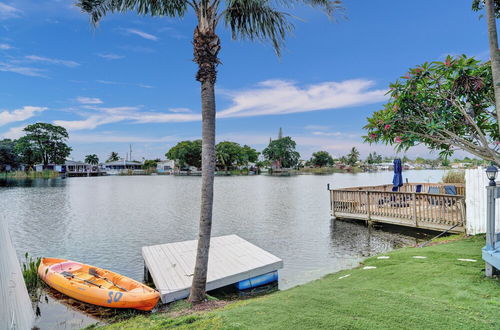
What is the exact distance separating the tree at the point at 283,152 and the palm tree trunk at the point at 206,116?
12235 cm

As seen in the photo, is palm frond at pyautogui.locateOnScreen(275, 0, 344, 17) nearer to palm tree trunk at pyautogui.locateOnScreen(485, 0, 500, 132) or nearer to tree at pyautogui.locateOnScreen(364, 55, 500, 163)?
tree at pyautogui.locateOnScreen(364, 55, 500, 163)

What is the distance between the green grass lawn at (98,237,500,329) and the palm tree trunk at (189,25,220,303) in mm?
1538

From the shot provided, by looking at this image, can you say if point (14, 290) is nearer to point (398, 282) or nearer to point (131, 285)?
point (131, 285)

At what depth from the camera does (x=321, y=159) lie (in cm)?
13838

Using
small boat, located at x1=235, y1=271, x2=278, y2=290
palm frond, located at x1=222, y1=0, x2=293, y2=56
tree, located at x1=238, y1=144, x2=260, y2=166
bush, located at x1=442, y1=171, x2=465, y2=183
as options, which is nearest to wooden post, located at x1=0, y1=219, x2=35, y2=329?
small boat, located at x1=235, y1=271, x2=278, y2=290

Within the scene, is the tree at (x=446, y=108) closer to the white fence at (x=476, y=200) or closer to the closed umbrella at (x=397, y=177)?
the white fence at (x=476, y=200)

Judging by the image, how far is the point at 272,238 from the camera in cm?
1276

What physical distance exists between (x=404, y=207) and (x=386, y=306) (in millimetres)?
11490

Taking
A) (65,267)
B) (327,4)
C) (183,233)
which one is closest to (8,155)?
(183,233)

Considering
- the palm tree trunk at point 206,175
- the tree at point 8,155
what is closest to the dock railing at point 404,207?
the palm tree trunk at point 206,175

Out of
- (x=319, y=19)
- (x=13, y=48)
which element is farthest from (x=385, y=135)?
(x=13, y=48)

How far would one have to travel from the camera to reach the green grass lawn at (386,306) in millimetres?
2982

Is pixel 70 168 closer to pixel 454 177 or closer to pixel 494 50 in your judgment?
pixel 454 177

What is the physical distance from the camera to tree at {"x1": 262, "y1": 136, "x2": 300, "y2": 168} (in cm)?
12744
